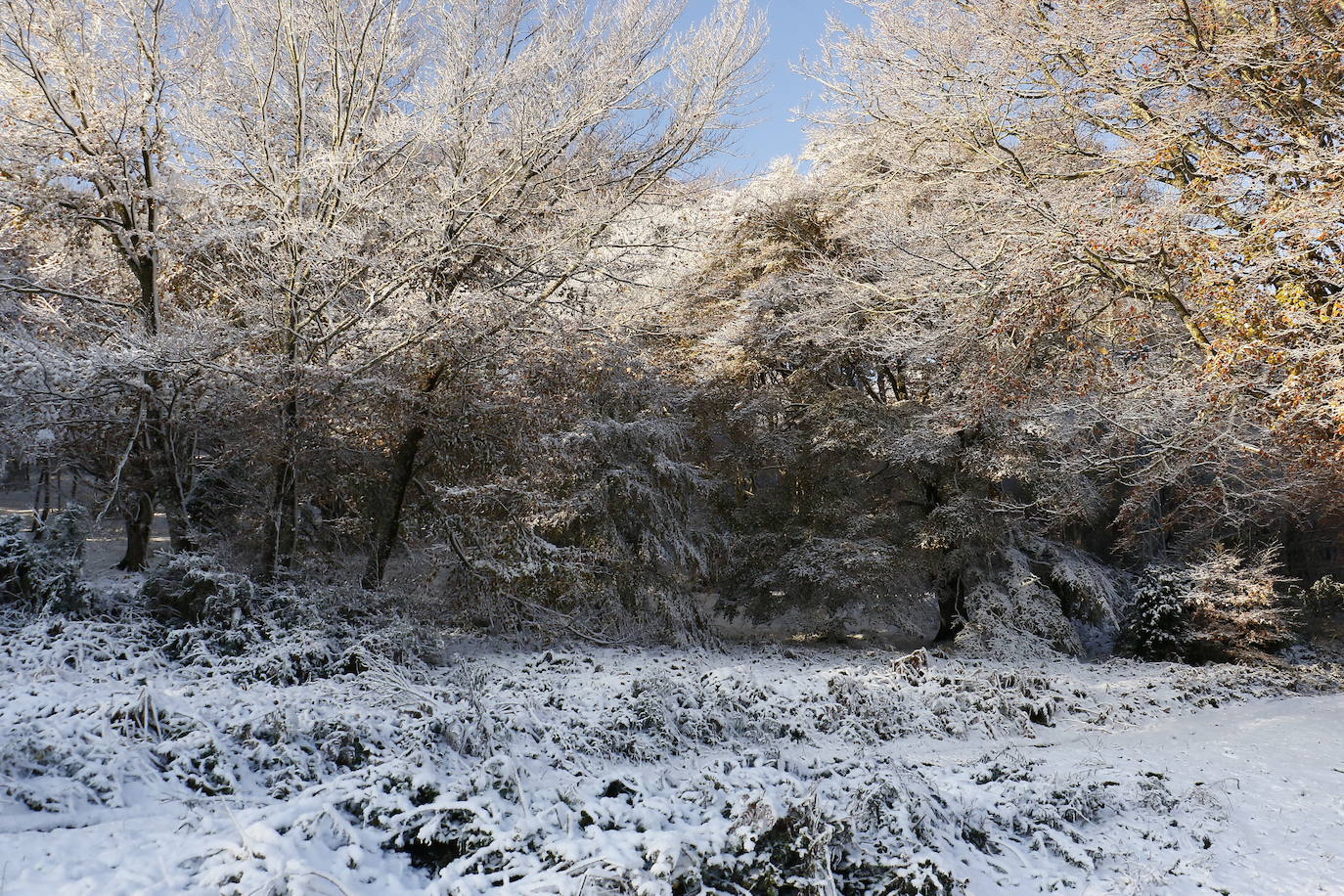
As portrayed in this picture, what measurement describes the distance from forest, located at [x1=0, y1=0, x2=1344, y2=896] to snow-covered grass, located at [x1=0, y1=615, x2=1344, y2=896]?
31mm

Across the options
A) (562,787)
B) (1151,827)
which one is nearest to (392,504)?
(562,787)

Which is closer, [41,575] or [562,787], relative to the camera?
[562,787]

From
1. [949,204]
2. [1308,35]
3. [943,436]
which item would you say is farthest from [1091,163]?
[943,436]

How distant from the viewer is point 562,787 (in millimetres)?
Answer: 3643

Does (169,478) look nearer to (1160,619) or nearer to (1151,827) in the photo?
(1151,827)

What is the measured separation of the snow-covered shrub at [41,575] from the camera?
6406 millimetres

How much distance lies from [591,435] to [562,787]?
7.37m

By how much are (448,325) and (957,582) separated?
378 inches

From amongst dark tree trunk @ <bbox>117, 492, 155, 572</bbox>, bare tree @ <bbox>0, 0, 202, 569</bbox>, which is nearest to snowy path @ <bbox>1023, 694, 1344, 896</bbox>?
bare tree @ <bbox>0, 0, 202, 569</bbox>

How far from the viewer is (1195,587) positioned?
1197cm

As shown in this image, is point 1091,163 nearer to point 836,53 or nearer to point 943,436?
point 836,53

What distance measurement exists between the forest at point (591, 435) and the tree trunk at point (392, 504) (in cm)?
6

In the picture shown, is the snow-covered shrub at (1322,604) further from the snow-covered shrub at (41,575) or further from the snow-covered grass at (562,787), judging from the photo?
the snow-covered shrub at (41,575)

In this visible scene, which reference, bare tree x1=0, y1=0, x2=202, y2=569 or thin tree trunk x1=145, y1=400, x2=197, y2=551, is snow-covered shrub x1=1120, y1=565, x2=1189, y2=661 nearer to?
thin tree trunk x1=145, y1=400, x2=197, y2=551
